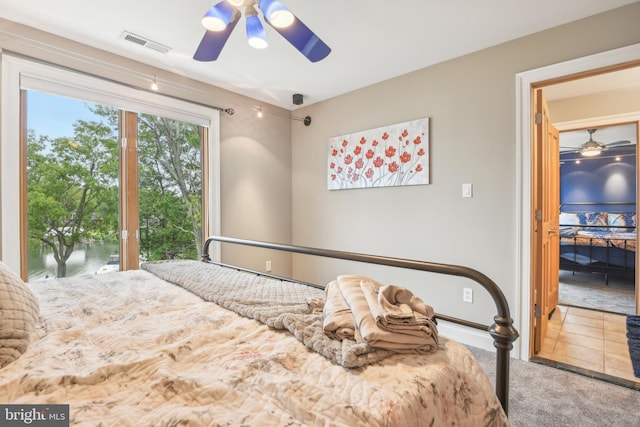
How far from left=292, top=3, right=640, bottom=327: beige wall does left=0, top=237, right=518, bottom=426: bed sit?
1.57 meters

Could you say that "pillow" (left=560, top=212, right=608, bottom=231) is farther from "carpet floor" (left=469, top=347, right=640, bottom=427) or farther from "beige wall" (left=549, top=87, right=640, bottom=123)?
"carpet floor" (left=469, top=347, right=640, bottom=427)

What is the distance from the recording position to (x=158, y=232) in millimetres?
2805

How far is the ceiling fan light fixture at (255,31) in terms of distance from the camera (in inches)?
57.6

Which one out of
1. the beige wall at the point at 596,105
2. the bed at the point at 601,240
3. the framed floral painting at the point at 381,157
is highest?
the beige wall at the point at 596,105

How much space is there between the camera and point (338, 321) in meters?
1.00

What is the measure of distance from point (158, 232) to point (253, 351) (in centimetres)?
228

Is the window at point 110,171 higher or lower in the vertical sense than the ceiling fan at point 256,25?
lower

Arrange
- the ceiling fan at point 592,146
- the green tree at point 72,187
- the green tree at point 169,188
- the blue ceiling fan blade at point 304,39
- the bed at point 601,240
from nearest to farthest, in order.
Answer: the blue ceiling fan blade at point 304,39, the green tree at point 72,187, the green tree at point 169,188, the bed at point 601,240, the ceiling fan at point 592,146

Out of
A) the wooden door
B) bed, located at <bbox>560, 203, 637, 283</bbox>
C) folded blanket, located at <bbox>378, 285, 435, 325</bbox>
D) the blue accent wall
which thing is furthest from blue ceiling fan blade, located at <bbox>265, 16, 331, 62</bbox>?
the blue accent wall

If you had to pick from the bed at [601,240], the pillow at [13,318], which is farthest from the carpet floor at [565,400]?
the bed at [601,240]

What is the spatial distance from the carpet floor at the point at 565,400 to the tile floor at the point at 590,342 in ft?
0.75

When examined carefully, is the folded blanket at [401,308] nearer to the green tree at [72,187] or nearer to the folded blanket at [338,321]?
the folded blanket at [338,321]

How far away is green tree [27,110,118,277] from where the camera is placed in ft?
7.19

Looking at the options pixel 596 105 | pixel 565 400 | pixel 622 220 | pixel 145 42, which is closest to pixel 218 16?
pixel 145 42
